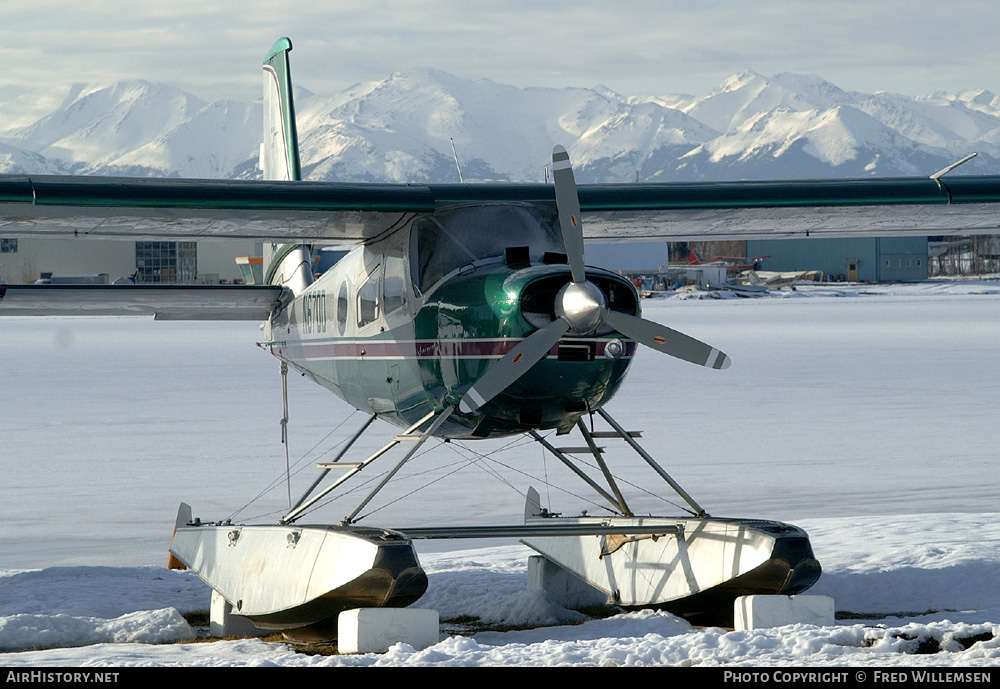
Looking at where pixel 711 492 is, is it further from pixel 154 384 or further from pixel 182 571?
pixel 154 384

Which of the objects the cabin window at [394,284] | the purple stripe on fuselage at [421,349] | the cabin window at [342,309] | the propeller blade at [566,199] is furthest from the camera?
the cabin window at [342,309]

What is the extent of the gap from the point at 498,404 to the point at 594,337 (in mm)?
705

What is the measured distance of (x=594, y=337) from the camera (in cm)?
618

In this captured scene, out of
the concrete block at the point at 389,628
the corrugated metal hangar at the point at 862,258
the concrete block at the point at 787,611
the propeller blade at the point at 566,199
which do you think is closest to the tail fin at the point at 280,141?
the propeller blade at the point at 566,199

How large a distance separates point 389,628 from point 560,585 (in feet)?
6.90

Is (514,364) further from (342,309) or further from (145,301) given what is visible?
(145,301)

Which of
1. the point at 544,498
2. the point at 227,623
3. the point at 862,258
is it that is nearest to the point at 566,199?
the point at 227,623

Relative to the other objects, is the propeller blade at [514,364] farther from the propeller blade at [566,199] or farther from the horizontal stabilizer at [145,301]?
the horizontal stabilizer at [145,301]

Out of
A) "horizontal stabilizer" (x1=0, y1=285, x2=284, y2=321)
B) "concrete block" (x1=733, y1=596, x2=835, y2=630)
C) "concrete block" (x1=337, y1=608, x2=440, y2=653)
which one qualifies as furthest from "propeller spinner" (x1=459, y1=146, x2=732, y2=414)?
"horizontal stabilizer" (x1=0, y1=285, x2=284, y2=321)

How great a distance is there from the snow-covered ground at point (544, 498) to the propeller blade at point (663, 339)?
139 cm

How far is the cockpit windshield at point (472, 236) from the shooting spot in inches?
273

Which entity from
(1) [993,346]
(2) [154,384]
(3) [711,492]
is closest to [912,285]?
(1) [993,346]

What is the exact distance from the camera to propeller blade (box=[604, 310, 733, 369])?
604 centimetres

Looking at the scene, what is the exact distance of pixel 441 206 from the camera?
7223mm
